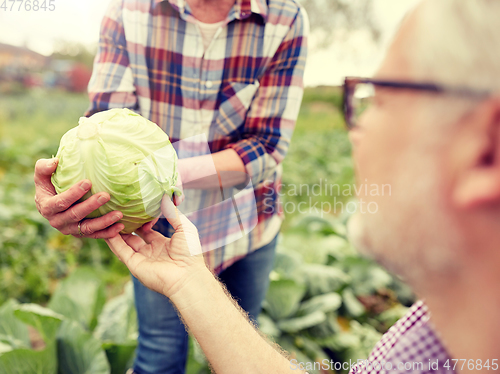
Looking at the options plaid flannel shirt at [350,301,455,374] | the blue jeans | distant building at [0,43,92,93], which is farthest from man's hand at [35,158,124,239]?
distant building at [0,43,92,93]

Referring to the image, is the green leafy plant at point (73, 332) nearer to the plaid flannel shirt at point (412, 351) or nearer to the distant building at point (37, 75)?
the plaid flannel shirt at point (412, 351)

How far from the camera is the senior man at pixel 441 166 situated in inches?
20.8

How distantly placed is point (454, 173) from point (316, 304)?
207 centimetres

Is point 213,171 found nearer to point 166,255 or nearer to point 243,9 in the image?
point 166,255

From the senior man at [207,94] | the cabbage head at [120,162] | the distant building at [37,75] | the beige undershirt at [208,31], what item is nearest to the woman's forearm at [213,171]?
the senior man at [207,94]

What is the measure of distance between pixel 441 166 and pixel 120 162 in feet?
2.68

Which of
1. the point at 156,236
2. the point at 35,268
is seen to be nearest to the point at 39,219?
the point at 35,268

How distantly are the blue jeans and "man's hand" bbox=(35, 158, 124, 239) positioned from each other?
1.46 ft

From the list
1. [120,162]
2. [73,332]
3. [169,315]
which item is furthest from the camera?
[73,332]

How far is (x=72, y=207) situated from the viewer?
41.4 inches

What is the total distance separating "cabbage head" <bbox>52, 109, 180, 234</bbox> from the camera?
3.33 ft

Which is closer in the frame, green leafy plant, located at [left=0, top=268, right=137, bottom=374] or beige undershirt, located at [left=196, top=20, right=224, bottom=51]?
beige undershirt, located at [left=196, top=20, right=224, bottom=51]

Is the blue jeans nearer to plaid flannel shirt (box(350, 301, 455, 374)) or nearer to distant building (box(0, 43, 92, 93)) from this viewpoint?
plaid flannel shirt (box(350, 301, 455, 374))

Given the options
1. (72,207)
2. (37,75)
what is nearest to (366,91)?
(72,207)
